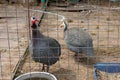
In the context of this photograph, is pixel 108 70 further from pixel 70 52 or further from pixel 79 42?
pixel 70 52

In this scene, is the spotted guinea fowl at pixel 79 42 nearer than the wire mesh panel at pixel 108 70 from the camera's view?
A: No

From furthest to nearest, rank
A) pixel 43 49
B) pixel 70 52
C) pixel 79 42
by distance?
pixel 70 52, pixel 79 42, pixel 43 49

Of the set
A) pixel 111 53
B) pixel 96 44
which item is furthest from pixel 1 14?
pixel 111 53

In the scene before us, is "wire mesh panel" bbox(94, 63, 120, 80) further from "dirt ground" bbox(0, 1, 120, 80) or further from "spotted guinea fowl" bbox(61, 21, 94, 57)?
"spotted guinea fowl" bbox(61, 21, 94, 57)

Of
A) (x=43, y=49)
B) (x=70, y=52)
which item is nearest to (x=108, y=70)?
(x=43, y=49)

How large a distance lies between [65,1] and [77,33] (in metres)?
4.20

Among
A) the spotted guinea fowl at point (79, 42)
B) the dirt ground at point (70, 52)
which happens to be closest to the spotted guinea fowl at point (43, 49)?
the dirt ground at point (70, 52)

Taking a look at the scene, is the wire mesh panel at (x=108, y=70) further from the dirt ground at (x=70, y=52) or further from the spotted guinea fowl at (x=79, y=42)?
the spotted guinea fowl at (x=79, y=42)

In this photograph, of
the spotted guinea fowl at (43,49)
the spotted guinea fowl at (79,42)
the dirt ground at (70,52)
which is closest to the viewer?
the spotted guinea fowl at (43,49)

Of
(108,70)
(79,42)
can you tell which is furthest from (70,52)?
(108,70)

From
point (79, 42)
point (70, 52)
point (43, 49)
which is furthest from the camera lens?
point (70, 52)

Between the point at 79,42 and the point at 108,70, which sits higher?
the point at 79,42

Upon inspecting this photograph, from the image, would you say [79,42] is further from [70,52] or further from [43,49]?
[43,49]

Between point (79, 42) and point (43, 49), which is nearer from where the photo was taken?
point (43, 49)
